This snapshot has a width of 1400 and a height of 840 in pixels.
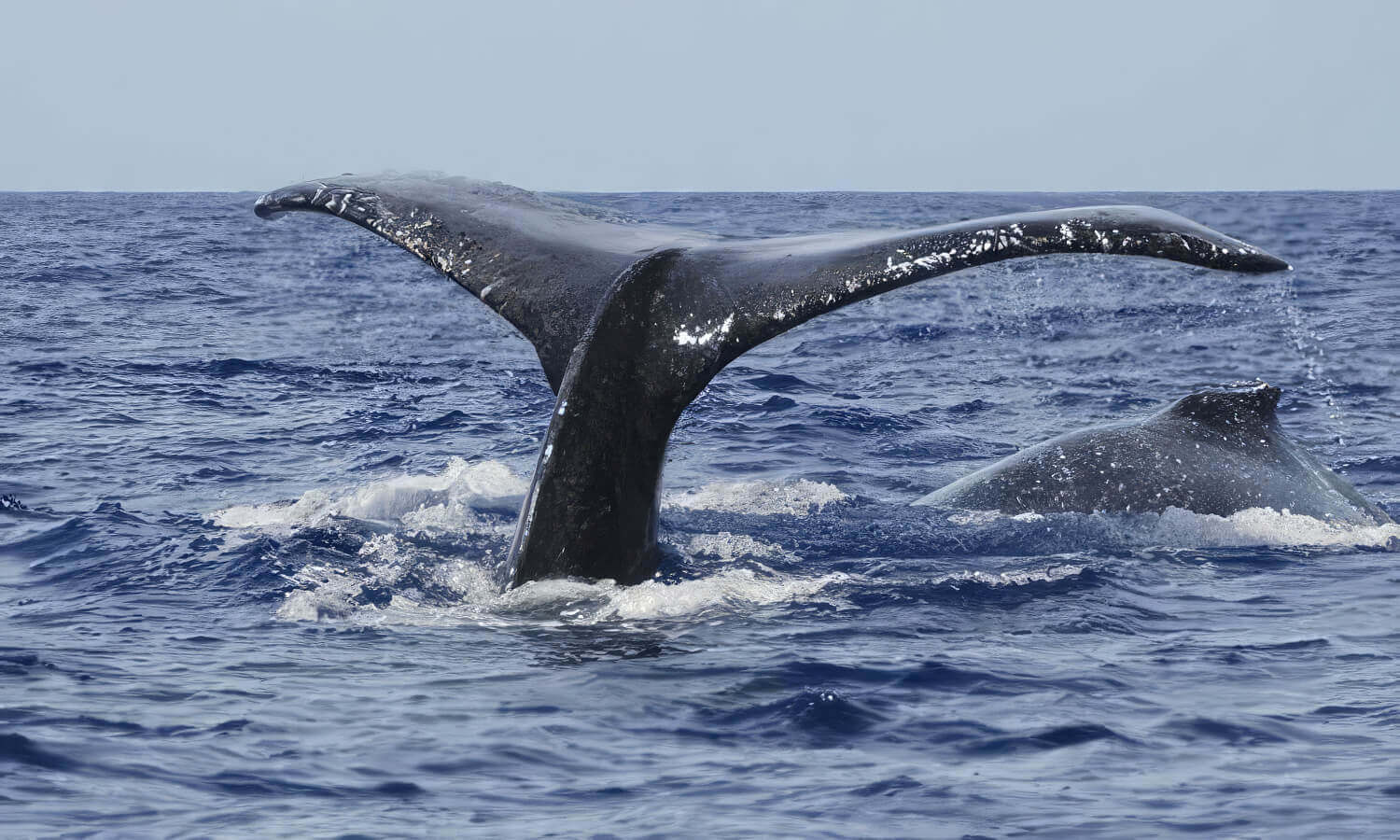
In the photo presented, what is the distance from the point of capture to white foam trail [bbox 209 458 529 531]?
9.36 metres

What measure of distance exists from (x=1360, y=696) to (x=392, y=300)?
23363 mm

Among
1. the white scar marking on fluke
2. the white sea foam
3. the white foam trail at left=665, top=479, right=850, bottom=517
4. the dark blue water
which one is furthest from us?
the white foam trail at left=665, top=479, right=850, bottom=517

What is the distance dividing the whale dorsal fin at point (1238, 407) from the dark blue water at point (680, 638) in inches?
Answer: 26.9

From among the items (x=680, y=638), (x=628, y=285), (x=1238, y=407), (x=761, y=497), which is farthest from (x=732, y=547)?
(x=1238, y=407)

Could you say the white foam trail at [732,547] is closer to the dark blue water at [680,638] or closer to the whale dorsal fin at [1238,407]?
the dark blue water at [680,638]

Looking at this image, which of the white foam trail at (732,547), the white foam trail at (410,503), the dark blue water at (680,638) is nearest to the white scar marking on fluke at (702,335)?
the dark blue water at (680,638)

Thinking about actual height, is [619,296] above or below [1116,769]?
above

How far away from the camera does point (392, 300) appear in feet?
91.0

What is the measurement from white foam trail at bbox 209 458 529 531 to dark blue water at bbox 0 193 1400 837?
5 centimetres

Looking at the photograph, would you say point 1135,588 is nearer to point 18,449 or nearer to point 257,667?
point 257,667

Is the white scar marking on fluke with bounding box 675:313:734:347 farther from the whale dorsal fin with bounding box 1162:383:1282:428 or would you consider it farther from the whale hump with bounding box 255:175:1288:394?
the whale dorsal fin with bounding box 1162:383:1282:428

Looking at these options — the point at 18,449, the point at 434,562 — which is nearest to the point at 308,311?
the point at 18,449

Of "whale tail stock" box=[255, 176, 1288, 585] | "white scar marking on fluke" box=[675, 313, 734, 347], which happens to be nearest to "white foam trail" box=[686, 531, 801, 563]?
"whale tail stock" box=[255, 176, 1288, 585]

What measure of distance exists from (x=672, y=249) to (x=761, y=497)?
4.19 m
